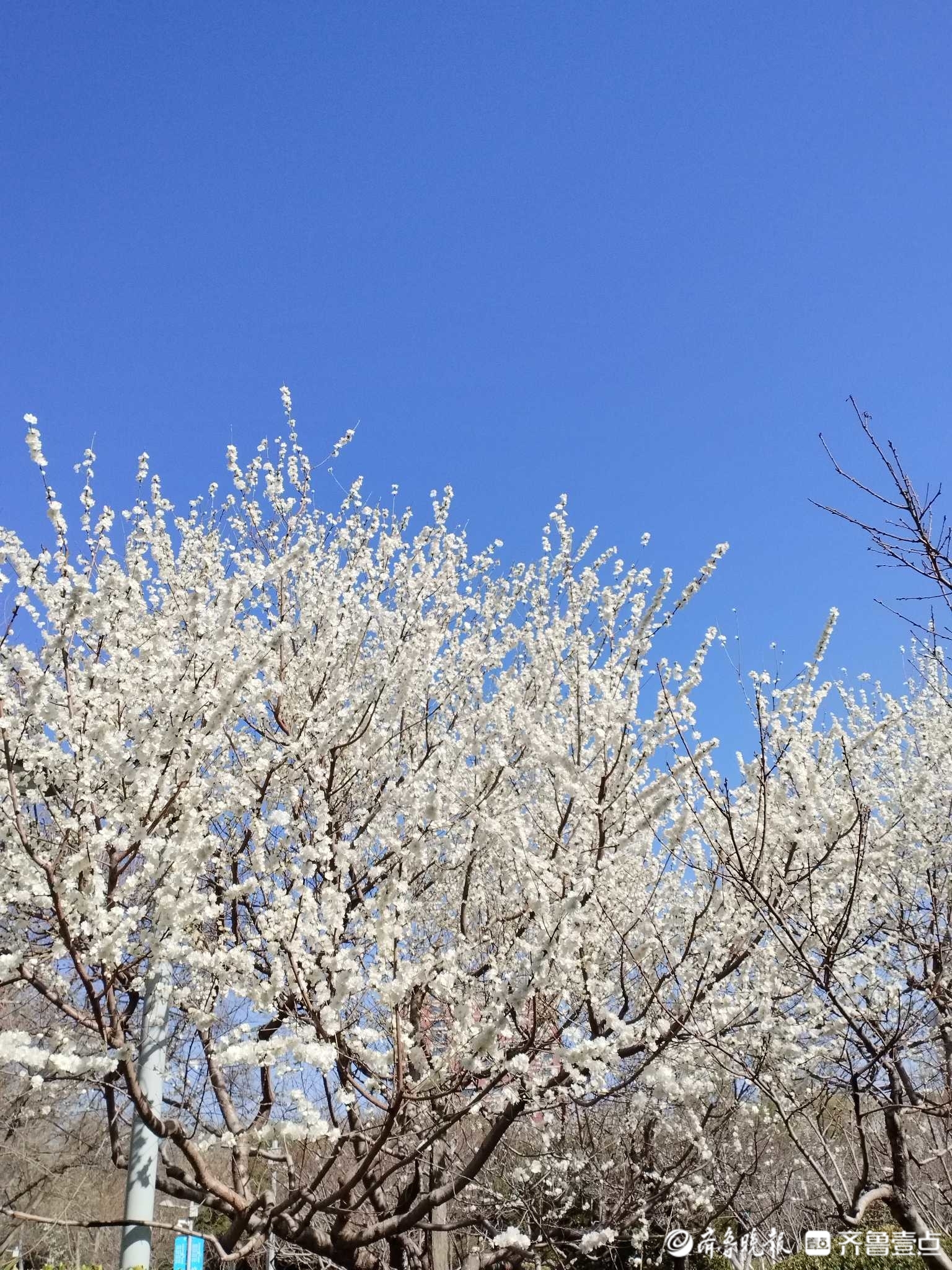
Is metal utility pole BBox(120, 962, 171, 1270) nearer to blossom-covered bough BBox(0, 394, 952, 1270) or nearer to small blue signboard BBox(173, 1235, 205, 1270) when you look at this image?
blossom-covered bough BBox(0, 394, 952, 1270)

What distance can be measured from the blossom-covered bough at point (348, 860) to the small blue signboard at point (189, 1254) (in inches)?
36.4

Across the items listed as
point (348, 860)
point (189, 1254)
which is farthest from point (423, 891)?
point (189, 1254)

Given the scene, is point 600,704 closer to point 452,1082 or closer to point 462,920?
point 462,920

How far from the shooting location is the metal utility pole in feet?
13.8

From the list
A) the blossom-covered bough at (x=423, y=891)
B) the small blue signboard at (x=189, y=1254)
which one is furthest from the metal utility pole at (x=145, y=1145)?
the small blue signboard at (x=189, y=1254)

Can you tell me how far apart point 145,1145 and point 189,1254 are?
2.77m

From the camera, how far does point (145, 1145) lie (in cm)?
431

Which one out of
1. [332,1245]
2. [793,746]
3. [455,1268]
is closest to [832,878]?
[793,746]

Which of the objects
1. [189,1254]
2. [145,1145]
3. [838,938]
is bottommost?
[189,1254]

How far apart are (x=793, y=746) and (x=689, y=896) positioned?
178 cm

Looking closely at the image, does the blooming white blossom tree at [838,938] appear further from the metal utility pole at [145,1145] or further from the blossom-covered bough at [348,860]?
the metal utility pole at [145,1145]

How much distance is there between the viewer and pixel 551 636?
6.21 m

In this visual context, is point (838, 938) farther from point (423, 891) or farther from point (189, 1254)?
point (189, 1254)

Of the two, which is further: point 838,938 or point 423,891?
point 423,891
